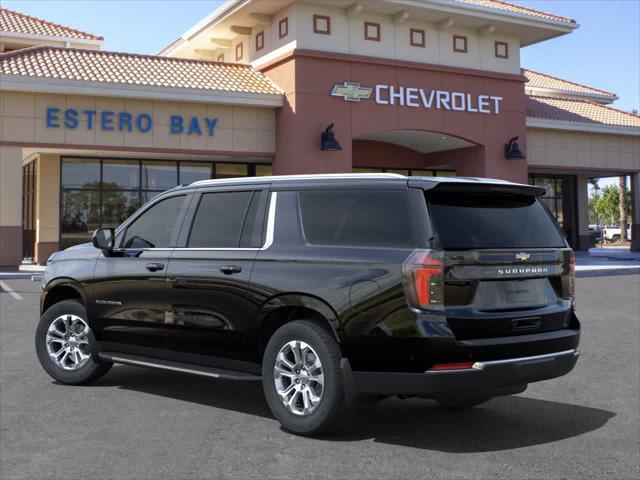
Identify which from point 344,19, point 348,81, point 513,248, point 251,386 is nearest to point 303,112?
point 348,81

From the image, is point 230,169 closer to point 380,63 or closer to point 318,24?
point 318,24

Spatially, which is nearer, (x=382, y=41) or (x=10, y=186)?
(x=10, y=186)

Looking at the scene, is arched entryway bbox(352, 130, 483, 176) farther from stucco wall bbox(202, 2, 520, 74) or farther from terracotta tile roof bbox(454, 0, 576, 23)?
terracotta tile roof bbox(454, 0, 576, 23)

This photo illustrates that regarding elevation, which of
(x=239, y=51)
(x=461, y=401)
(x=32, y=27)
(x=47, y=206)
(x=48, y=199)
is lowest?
(x=461, y=401)

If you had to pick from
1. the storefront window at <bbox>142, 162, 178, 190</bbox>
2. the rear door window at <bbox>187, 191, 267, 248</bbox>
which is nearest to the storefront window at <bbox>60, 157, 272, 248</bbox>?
the storefront window at <bbox>142, 162, 178, 190</bbox>

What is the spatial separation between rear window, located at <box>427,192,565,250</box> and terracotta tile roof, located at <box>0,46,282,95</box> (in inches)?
830

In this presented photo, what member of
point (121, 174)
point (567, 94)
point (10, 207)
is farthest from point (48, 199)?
point (567, 94)

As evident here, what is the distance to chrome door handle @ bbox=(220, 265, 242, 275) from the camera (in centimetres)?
618

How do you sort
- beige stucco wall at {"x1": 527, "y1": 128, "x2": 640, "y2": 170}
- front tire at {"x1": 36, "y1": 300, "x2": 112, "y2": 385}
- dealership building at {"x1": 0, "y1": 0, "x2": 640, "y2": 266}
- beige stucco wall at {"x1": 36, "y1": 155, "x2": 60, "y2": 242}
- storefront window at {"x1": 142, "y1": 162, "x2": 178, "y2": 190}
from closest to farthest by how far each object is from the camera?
1. front tire at {"x1": 36, "y1": 300, "x2": 112, "y2": 385}
2. dealership building at {"x1": 0, "y1": 0, "x2": 640, "y2": 266}
3. beige stucco wall at {"x1": 36, "y1": 155, "x2": 60, "y2": 242}
4. storefront window at {"x1": 142, "y1": 162, "x2": 178, "y2": 190}
5. beige stucco wall at {"x1": 527, "y1": 128, "x2": 640, "y2": 170}

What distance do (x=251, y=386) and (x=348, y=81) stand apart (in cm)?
2070

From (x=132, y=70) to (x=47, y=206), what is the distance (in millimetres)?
5984

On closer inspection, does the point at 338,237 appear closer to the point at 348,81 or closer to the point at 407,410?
the point at 407,410

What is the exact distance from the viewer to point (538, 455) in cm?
511

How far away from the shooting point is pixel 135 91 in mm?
24984
